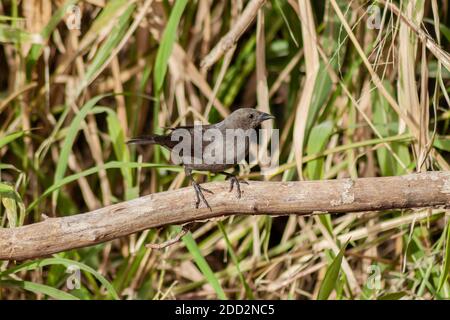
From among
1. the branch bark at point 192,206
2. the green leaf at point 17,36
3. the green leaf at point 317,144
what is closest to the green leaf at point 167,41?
the green leaf at point 17,36

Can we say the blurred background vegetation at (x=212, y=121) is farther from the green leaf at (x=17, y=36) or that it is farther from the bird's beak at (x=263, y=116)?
the bird's beak at (x=263, y=116)

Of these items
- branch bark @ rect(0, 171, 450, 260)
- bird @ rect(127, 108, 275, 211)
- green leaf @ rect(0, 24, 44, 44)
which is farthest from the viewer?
green leaf @ rect(0, 24, 44, 44)

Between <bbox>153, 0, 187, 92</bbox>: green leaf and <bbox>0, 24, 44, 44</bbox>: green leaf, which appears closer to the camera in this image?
<bbox>153, 0, 187, 92</bbox>: green leaf

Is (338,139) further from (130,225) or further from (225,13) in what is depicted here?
(130,225)

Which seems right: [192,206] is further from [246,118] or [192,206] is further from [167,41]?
[167,41]

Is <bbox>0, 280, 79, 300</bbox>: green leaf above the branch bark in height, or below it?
below

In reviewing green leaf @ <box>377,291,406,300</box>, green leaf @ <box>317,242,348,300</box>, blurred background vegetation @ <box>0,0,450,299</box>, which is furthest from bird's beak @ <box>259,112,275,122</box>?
green leaf @ <box>377,291,406,300</box>

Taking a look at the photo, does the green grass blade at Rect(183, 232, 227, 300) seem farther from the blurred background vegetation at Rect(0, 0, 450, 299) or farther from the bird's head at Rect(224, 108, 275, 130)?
the bird's head at Rect(224, 108, 275, 130)

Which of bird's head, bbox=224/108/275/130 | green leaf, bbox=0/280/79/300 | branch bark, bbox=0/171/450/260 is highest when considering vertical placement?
bird's head, bbox=224/108/275/130
